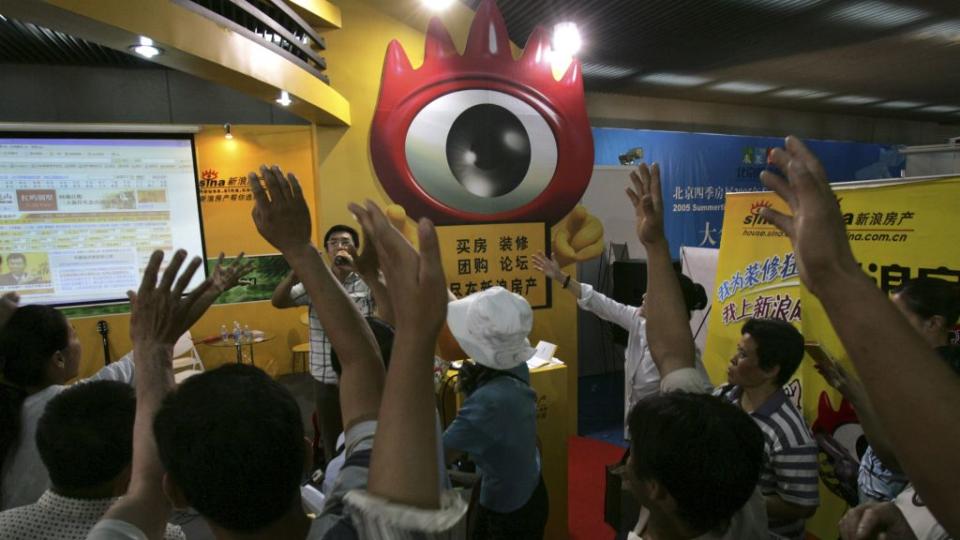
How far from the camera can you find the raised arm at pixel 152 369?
863mm

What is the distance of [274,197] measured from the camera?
2.86 ft

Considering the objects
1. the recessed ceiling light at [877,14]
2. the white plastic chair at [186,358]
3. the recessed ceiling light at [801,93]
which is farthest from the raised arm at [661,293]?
the recessed ceiling light at [801,93]

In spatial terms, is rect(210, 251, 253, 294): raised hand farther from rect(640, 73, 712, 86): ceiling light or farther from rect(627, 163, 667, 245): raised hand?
rect(640, 73, 712, 86): ceiling light

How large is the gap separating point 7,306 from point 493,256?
9.07 feet

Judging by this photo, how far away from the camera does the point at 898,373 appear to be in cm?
48

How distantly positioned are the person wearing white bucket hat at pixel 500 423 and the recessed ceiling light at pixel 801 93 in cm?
748

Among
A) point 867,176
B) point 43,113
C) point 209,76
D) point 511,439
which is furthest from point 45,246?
point 867,176

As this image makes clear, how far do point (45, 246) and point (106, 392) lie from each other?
4.42m

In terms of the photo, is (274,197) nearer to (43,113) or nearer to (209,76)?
(209,76)

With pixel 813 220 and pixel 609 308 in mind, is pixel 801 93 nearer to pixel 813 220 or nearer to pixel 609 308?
pixel 609 308

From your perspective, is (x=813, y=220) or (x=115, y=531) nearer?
(x=813, y=220)

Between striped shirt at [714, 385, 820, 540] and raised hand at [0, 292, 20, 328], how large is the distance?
7.04 ft

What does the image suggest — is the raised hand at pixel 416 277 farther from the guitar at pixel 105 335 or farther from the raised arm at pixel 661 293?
the guitar at pixel 105 335

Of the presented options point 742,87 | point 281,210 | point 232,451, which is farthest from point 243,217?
point 742,87
